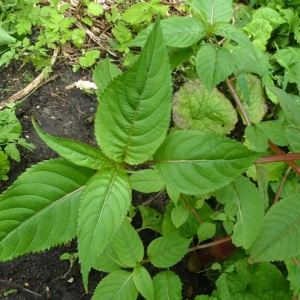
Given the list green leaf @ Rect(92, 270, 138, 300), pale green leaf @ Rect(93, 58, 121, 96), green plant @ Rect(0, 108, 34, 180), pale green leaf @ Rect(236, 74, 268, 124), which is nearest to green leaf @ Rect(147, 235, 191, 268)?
green leaf @ Rect(92, 270, 138, 300)

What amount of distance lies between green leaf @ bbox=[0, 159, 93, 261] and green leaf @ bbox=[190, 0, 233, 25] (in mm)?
754

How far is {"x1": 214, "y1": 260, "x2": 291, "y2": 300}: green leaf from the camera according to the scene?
1.96 m

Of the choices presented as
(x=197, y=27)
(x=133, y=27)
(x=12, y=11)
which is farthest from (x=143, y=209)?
(x=12, y=11)

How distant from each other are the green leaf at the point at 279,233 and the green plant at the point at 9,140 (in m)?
1.38

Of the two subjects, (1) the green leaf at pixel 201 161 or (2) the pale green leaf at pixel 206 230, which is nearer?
(1) the green leaf at pixel 201 161

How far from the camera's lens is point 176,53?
1.44 metres

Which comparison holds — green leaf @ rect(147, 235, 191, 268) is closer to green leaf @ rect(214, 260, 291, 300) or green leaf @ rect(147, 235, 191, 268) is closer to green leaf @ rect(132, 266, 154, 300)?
green leaf @ rect(132, 266, 154, 300)

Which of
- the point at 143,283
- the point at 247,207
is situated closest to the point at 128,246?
the point at 143,283

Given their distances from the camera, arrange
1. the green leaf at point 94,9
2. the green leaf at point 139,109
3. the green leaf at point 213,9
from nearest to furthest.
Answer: the green leaf at point 139,109
the green leaf at point 213,9
the green leaf at point 94,9

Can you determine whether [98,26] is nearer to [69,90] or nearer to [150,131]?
[69,90]

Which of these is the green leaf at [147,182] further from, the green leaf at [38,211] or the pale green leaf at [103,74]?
the green leaf at [38,211]

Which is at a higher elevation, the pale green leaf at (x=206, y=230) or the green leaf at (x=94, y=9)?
the green leaf at (x=94, y=9)

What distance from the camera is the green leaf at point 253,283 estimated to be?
6.43ft

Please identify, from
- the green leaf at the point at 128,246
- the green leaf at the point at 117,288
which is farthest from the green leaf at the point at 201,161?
the green leaf at the point at 117,288
